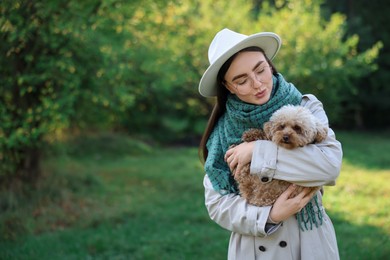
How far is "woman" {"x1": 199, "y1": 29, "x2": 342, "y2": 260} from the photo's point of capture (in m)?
2.39

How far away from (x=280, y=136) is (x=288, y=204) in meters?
0.35

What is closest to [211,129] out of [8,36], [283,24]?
[8,36]

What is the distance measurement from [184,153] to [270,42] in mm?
10790

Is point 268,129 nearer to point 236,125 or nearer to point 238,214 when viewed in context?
point 236,125

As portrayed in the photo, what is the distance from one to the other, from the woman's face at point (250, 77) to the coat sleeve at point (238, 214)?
557 mm

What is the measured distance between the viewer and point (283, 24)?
1238cm

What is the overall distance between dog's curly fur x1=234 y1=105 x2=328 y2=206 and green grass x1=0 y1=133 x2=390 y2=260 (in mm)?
2790

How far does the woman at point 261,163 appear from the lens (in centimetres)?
239

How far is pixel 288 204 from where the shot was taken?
240cm

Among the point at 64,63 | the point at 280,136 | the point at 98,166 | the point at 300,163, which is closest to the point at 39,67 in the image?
the point at 64,63

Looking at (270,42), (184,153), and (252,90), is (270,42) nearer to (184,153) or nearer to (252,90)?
(252,90)

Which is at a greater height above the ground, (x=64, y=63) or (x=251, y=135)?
(x=64, y=63)

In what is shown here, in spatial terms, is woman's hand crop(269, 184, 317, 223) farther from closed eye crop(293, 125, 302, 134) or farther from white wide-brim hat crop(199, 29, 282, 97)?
white wide-brim hat crop(199, 29, 282, 97)

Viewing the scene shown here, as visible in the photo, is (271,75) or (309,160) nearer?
(309,160)
